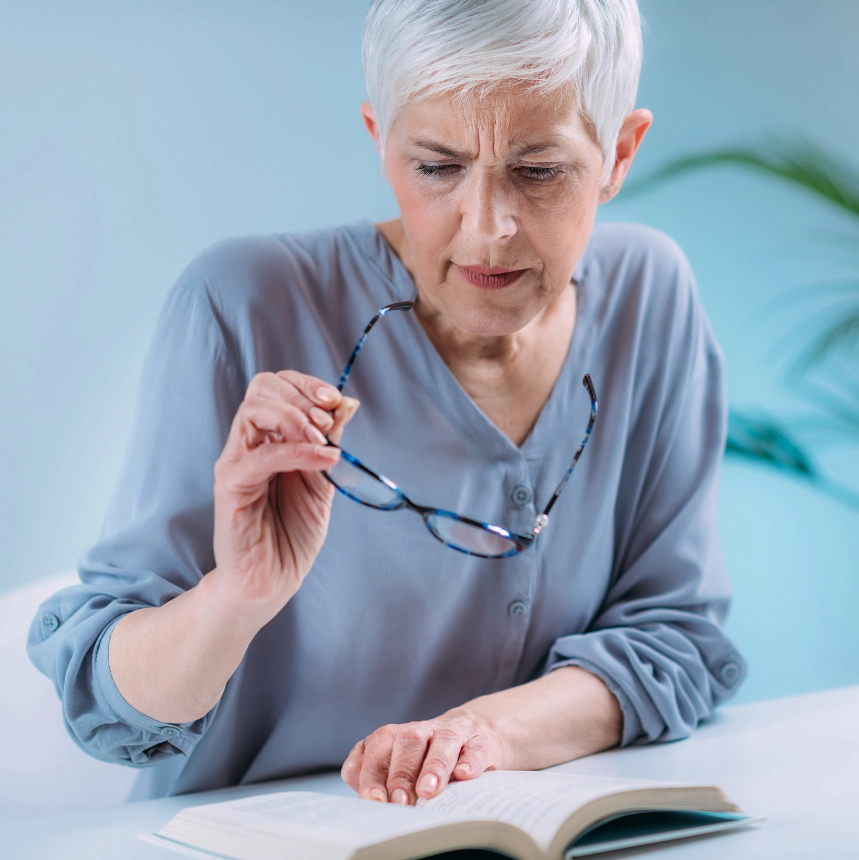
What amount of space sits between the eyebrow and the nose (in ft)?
0.10

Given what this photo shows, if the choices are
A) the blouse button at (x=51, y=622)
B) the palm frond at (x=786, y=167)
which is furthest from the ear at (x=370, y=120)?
the palm frond at (x=786, y=167)

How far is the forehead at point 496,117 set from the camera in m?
0.92

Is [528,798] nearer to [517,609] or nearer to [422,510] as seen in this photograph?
[422,510]

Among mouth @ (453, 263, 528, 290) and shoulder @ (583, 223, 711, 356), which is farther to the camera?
shoulder @ (583, 223, 711, 356)

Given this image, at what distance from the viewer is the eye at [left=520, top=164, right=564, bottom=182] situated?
3.26 feet

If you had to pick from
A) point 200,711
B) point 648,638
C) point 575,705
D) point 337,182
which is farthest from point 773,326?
point 200,711

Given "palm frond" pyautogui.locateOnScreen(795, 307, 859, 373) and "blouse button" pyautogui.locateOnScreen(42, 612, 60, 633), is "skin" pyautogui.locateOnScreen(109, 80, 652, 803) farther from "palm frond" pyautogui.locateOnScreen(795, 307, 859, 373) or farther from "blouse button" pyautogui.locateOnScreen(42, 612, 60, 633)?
"palm frond" pyautogui.locateOnScreen(795, 307, 859, 373)

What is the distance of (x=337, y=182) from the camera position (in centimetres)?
206

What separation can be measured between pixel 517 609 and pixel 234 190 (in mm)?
1217

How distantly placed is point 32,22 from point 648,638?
5.28 ft

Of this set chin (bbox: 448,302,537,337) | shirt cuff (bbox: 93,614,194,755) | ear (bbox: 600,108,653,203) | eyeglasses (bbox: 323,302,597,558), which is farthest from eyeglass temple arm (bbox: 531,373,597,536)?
shirt cuff (bbox: 93,614,194,755)

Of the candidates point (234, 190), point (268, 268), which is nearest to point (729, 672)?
point (268, 268)

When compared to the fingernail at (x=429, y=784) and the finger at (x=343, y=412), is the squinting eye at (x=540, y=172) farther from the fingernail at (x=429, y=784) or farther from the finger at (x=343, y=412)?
the fingernail at (x=429, y=784)

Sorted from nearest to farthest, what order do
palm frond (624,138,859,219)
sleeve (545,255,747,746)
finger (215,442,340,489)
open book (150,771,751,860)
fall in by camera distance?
open book (150,771,751,860)
finger (215,442,340,489)
sleeve (545,255,747,746)
palm frond (624,138,859,219)
